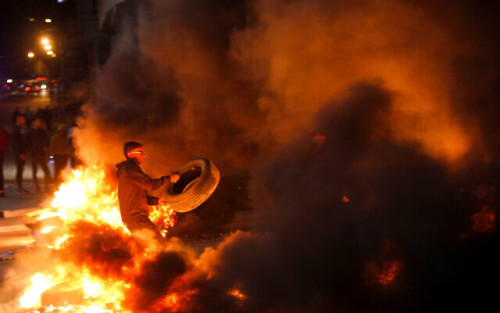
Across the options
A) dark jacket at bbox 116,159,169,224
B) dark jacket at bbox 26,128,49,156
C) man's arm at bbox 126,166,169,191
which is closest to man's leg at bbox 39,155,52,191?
dark jacket at bbox 26,128,49,156

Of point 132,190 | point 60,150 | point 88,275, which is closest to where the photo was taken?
point 88,275

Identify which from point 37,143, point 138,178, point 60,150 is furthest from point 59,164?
point 138,178

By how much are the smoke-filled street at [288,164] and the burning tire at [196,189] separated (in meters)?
0.02

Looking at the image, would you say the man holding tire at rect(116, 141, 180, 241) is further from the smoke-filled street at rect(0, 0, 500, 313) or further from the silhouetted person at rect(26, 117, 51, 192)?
the silhouetted person at rect(26, 117, 51, 192)

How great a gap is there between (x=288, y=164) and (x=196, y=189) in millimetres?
1273

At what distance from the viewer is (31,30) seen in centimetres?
3081

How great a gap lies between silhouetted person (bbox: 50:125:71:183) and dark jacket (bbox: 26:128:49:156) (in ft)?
0.89

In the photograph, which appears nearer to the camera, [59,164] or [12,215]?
[12,215]

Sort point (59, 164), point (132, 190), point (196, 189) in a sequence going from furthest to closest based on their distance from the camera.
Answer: point (59, 164) < point (196, 189) < point (132, 190)

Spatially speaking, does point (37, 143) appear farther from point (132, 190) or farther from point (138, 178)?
Answer: point (138, 178)

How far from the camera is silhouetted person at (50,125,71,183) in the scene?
11.8m

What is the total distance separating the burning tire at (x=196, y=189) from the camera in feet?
18.5

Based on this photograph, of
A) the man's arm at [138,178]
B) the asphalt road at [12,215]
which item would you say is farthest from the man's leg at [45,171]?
the man's arm at [138,178]

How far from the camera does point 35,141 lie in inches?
469
